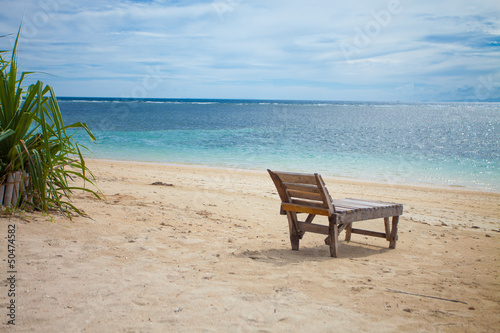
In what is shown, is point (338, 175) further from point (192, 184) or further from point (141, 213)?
point (141, 213)

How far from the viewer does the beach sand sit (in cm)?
280

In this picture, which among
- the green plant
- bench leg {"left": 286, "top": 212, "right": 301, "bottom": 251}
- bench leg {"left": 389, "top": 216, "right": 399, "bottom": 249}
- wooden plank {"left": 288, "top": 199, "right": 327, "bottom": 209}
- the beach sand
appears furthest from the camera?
bench leg {"left": 389, "top": 216, "right": 399, "bottom": 249}

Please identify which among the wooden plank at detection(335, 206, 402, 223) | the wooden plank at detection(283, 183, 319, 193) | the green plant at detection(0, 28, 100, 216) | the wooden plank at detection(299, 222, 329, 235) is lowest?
the wooden plank at detection(299, 222, 329, 235)

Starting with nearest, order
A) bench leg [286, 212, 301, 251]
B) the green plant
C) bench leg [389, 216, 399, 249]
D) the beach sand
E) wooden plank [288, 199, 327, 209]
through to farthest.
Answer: the beach sand → the green plant → wooden plank [288, 199, 327, 209] → bench leg [286, 212, 301, 251] → bench leg [389, 216, 399, 249]

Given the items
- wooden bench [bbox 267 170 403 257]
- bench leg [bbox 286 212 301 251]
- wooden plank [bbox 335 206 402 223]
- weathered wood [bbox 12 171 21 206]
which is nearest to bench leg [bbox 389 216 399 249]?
wooden plank [bbox 335 206 402 223]

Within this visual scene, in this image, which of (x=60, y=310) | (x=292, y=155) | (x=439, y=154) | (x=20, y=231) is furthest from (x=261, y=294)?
(x=439, y=154)

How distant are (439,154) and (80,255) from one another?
22.4m

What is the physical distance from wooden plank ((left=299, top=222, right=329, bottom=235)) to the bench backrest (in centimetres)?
26

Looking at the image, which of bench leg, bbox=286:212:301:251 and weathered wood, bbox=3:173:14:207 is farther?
bench leg, bbox=286:212:301:251

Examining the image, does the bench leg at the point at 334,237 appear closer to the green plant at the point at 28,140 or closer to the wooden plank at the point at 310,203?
the wooden plank at the point at 310,203

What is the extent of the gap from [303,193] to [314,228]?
504 millimetres

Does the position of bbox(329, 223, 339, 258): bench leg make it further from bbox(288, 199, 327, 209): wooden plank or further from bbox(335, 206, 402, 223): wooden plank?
bbox(288, 199, 327, 209): wooden plank

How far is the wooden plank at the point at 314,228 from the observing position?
476 cm

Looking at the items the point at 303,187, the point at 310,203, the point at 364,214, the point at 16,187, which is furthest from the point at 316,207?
the point at 16,187
